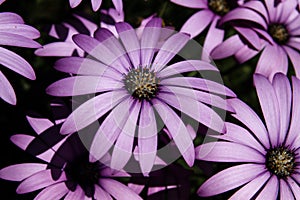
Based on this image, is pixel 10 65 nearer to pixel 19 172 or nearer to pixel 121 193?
pixel 19 172

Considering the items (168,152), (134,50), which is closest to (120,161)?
(168,152)

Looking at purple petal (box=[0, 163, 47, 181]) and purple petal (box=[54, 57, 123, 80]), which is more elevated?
purple petal (box=[54, 57, 123, 80])

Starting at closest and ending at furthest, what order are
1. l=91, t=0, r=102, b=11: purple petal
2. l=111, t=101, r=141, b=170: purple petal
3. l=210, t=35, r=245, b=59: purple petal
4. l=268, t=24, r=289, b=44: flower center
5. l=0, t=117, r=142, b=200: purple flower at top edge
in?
l=111, t=101, r=141, b=170: purple petal, l=0, t=117, r=142, b=200: purple flower at top edge, l=91, t=0, r=102, b=11: purple petal, l=210, t=35, r=245, b=59: purple petal, l=268, t=24, r=289, b=44: flower center

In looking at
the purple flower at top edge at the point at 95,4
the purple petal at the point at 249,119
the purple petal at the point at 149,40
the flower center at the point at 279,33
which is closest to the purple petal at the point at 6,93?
the purple flower at top edge at the point at 95,4

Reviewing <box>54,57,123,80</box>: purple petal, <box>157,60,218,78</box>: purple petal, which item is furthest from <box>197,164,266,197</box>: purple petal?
<box>54,57,123,80</box>: purple petal

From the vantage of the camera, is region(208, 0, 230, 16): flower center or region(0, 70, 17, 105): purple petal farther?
region(208, 0, 230, 16): flower center

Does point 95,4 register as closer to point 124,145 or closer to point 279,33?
point 124,145

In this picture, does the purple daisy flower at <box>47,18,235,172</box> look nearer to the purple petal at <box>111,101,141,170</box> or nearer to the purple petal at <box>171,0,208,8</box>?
the purple petal at <box>111,101,141,170</box>
